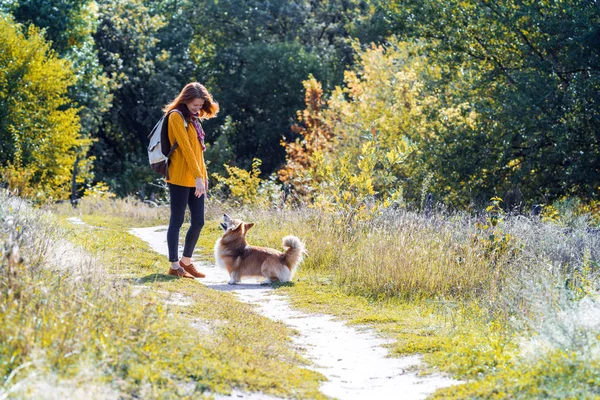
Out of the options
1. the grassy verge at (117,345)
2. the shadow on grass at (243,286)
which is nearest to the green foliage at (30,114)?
the shadow on grass at (243,286)

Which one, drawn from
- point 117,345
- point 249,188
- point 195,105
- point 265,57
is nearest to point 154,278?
point 195,105

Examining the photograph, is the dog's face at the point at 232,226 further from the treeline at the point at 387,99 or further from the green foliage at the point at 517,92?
the green foliage at the point at 517,92

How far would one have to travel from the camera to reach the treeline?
17422 mm

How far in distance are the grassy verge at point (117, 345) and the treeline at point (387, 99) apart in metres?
6.89

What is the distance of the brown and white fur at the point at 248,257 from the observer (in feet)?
36.5

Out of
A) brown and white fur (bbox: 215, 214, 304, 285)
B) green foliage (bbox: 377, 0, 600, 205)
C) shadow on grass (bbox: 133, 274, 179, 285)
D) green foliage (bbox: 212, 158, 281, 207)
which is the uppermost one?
green foliage (bbox: 377, 0, 600, 205)

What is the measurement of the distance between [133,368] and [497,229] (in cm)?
715

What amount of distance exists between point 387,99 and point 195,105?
15774 millimetres

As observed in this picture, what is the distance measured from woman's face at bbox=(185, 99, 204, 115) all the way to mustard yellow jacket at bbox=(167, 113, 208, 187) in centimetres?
17

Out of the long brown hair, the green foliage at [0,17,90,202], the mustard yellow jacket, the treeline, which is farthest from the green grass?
the green foliage at [0,17,90,202]

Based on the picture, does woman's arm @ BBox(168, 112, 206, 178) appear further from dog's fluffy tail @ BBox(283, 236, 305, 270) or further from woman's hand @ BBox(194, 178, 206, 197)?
dog's fluffy tail @ BBox(283, 236, 305, 270)

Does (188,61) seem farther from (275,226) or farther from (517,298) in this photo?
(517,298)

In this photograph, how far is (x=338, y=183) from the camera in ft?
46.8

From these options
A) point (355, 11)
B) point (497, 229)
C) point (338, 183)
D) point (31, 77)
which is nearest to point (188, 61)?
point (355, 11)
